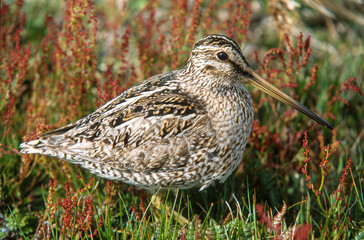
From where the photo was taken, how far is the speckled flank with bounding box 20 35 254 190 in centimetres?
330

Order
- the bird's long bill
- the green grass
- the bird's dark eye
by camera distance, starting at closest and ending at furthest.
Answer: the green grass
the bird's dark eye
the bird's long bill

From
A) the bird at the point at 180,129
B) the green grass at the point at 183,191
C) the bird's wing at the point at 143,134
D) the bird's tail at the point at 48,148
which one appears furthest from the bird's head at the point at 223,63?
the bird's tail at the point at 48,148

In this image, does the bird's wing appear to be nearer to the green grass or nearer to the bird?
the bird

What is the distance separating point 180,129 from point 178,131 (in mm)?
21

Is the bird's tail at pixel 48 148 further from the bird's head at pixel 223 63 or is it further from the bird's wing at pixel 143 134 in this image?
the bird's head at pixel 223 63

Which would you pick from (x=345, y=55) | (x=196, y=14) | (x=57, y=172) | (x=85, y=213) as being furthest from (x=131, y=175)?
(x=345, y=55)

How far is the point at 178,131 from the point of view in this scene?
331 centimetres

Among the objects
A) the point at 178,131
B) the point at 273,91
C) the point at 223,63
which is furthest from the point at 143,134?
the point at 273,91

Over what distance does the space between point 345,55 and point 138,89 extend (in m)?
3.27

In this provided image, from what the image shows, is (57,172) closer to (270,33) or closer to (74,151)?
(74,151)

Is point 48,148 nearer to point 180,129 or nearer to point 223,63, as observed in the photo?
point 180,129

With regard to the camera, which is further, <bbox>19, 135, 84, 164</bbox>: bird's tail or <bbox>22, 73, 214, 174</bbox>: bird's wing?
<bbox>19, 135, 84, 164</bbox>: bird's tail

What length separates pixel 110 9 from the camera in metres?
6.59

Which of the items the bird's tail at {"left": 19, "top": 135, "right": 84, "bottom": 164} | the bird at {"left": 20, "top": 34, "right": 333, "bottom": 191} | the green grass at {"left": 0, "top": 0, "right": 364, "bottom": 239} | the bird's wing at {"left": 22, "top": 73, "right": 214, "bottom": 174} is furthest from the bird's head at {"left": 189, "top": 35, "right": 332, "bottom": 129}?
the bird's tail at {"left": 19, "top": 135, "right": 84, "bottom": 164}
